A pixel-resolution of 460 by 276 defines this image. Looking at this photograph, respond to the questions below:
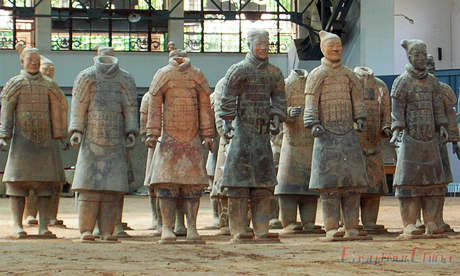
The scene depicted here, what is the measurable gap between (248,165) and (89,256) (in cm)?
241

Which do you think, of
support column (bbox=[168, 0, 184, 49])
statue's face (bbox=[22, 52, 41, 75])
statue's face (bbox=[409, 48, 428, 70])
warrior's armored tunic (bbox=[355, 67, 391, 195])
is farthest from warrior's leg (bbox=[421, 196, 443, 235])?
support column (bbox=[168, 0, 184, 49])

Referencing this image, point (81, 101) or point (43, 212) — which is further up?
point (81, 101)

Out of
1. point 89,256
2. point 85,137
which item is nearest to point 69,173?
point 85,137

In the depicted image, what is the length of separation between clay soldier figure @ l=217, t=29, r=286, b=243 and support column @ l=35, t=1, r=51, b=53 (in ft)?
68.4

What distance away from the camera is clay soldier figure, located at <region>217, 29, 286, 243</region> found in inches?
424

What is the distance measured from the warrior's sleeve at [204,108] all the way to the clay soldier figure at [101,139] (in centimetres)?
72

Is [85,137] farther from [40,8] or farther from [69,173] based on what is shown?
[40,8]

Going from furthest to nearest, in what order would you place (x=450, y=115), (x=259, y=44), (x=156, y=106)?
(x=450, y=115)
(x=259, y=44)
(x=156, y=106)

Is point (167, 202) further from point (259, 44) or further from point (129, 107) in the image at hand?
point (259, 44)

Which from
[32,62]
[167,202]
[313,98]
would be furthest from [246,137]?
[32,62]

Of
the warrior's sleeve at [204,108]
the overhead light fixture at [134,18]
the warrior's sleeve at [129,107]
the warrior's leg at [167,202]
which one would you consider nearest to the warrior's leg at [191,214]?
the warrior's leg at [167,202]

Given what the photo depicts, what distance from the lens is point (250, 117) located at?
10.9 meters

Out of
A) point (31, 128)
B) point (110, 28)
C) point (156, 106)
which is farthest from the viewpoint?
point (110, 28)

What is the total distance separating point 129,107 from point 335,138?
228cm
